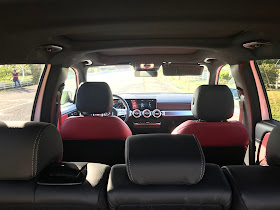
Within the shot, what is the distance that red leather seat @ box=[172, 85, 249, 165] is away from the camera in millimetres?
2363

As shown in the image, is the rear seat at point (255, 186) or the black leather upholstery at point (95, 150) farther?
the black leather upholstery at point (95, 150)

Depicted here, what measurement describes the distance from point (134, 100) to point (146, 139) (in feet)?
12.4

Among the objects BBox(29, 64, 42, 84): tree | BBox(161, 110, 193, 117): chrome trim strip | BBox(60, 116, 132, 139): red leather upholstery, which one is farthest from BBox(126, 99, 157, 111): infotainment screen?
BBox(60, 116, 132, 139): red leather upholstery

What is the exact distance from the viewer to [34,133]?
1180 mm

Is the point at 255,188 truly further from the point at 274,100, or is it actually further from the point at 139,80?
the point at 139,80

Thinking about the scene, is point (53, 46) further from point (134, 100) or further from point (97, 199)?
point (134, 100)

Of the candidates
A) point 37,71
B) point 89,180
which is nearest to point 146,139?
point 89,180

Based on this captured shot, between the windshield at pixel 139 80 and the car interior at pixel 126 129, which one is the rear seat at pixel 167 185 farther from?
the windshield at pixel 139 80

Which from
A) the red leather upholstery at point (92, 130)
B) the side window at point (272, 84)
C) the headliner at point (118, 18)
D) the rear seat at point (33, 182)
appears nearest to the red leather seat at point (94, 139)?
the red leather upholstery at point (92, 130)

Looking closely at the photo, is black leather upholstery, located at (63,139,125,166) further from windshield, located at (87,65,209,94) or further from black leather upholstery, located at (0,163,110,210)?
windshield, located at (87,65,209,94)

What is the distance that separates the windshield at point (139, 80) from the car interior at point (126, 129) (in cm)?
145

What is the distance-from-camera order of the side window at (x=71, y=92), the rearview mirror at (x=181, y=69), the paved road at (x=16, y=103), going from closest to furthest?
the paved road at (x=16, y=103) < the side window at (x=71, y=92) < the rearview mirror at (x=181, y=69)

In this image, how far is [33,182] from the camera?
1.18 metres

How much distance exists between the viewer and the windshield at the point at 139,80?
4.75 m
